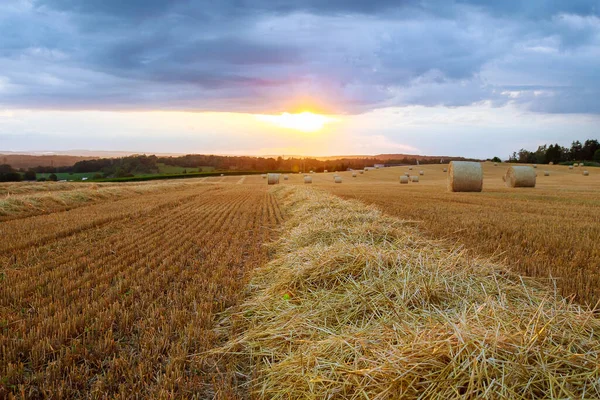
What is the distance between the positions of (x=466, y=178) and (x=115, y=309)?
23179 mm

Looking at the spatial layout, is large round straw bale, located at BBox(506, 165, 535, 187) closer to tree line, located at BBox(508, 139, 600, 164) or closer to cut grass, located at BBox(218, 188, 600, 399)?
cut grass, located at BBox(218, 188, 600, 399)

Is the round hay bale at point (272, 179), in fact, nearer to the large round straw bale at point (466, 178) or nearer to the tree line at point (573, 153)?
the large round straw bale at point (466, 178)

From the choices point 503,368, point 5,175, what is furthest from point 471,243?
point 5,175

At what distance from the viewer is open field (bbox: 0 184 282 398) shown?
290 cm

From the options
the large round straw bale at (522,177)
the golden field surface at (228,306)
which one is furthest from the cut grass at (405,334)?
the large round straw bale at (522,177)

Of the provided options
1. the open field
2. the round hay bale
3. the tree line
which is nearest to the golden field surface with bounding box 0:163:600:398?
the open field

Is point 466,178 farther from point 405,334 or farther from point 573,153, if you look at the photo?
point 573,153

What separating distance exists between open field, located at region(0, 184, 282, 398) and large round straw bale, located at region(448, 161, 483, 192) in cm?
1839

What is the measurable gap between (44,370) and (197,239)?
5667 millimetres

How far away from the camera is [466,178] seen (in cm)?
2344

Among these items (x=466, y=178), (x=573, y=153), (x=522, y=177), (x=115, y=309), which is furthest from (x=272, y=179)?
(x=573, y=153)

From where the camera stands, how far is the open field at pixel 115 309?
290 cm

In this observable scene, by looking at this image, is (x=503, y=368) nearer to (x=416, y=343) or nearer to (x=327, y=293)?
(x=416, y=343)

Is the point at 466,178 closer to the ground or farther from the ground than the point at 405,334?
farther from the ground
